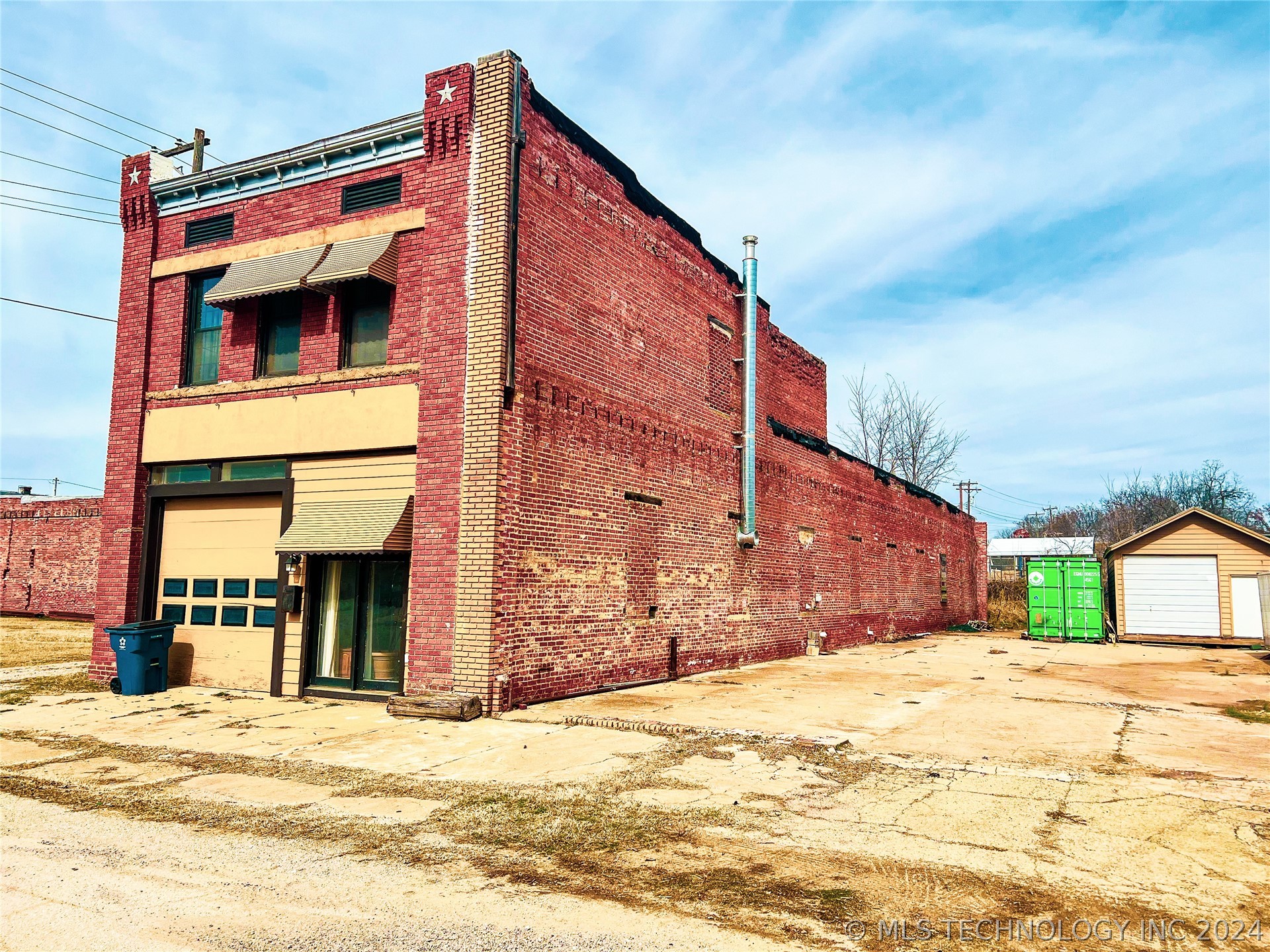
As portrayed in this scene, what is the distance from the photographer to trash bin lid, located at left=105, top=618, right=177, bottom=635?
12.2 meters

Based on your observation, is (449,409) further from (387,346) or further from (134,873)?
(134,873)

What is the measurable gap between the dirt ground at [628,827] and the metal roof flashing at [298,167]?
8.09 m

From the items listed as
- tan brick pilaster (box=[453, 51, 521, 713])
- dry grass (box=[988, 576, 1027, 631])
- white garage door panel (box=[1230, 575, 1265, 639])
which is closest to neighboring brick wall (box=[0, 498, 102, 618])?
tan brick pilaster (box=[453, 51, 521, 713])

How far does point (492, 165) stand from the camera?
433 inches

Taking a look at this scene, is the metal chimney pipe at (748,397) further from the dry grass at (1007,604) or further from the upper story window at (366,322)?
the dry grass at (1007,604)

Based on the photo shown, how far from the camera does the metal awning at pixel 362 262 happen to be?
1151 centimetres

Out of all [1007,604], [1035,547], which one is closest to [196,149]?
[1007,604]

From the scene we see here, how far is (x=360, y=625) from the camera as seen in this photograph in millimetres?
11836

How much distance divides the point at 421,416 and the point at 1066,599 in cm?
2460

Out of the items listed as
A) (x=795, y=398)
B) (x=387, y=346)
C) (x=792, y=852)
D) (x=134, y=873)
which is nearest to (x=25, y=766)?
(x=134, y=873)

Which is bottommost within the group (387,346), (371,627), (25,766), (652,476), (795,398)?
(25,766)

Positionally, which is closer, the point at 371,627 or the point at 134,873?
the point at 134,873

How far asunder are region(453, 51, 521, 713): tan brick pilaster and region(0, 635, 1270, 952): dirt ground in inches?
40.6

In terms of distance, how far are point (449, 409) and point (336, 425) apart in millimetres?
2189
